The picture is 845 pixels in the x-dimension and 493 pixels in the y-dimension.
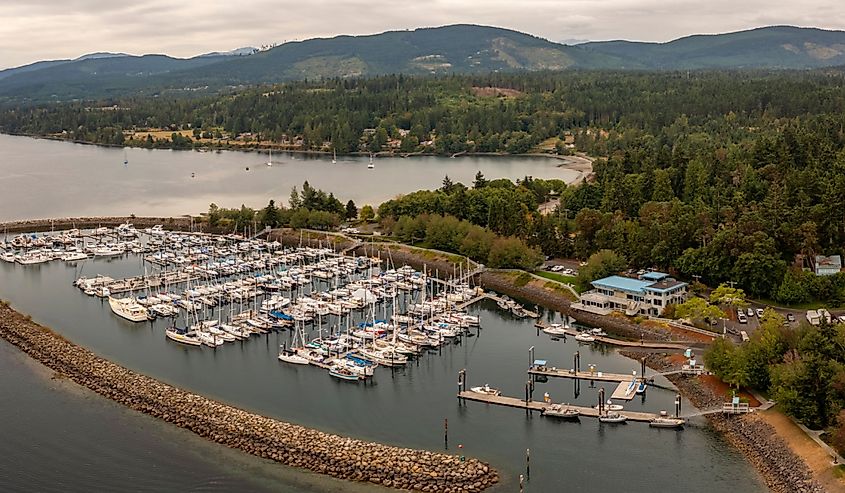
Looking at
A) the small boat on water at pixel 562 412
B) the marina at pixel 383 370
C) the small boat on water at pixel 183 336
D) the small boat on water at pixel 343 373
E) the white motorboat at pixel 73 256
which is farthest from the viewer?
the white motorboat at pixel 73 256

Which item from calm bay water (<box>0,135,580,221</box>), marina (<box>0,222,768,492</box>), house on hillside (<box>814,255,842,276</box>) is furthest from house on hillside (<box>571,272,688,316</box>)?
calm bay water (<box>0,135,580,221</box>)

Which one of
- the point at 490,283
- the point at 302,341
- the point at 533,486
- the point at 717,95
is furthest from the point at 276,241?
the point at 717,95

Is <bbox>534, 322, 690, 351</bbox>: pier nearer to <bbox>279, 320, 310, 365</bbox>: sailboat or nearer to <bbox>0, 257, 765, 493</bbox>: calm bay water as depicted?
<bbox>0, 257, 765, 493</bbox>: calm bay water

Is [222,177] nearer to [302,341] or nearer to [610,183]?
[610,183]

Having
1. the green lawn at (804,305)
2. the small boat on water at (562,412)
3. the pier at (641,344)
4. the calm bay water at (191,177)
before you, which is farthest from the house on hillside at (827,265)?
the calm bay water at (191,177)

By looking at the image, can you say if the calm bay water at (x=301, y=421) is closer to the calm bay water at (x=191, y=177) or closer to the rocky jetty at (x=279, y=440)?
the rocky jetty at (x=279, y=440)
